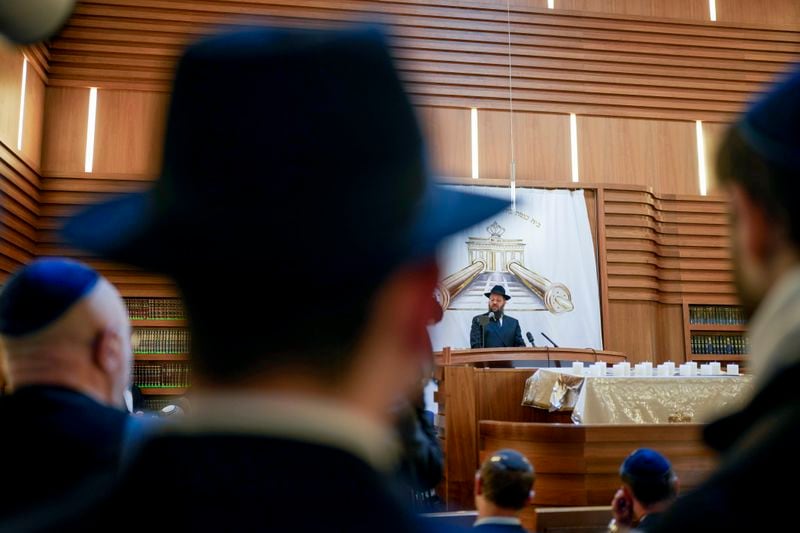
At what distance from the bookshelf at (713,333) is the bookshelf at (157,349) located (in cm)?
566

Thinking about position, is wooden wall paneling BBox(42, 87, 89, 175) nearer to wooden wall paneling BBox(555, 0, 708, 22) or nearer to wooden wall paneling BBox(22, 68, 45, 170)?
wooden wall paneling BBox(22, 68, 45, 170)

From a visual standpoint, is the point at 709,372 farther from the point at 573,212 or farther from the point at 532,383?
the point at 573,212

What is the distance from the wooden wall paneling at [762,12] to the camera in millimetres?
9266

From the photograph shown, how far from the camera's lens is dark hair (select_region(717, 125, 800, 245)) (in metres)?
0.60

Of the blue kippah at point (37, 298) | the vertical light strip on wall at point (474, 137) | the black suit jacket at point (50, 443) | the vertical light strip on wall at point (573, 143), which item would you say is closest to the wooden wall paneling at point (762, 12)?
the vertical light strip on wall at point (573, 143)

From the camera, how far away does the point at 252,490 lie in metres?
0.41

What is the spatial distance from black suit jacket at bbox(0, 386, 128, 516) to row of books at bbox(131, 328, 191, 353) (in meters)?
6.81

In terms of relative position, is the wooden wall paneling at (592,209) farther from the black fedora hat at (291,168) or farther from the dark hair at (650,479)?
the black fedora hat at (291,168)

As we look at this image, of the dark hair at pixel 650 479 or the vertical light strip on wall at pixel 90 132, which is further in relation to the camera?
the vertical light strip on wall at pixel 90 132

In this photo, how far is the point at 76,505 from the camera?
0.50m

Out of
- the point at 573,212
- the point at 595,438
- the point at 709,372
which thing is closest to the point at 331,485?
the point at 595,438

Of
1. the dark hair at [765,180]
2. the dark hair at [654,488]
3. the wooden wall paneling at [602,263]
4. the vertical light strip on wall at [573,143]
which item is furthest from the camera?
the vertical light strip on wall at [573,143]

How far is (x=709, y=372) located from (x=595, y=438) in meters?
1.53

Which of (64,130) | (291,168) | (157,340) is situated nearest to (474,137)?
(157,340)
